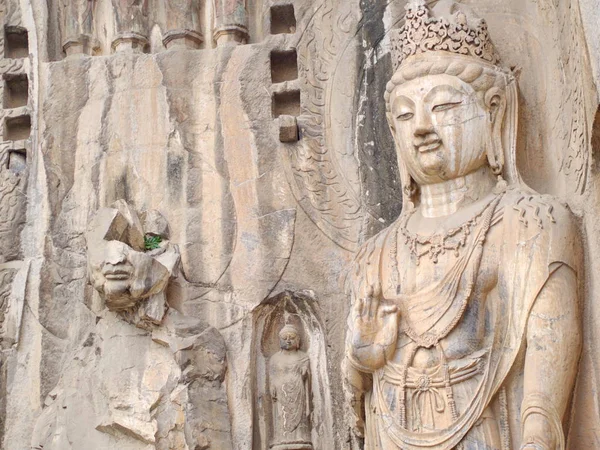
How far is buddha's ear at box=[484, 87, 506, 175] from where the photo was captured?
8.84 metres

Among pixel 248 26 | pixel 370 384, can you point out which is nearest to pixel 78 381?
pixel 370 384

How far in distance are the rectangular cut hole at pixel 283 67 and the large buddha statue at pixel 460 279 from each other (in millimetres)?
954

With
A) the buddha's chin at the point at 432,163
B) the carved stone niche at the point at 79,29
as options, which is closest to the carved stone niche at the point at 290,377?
the buddha's chin at the point at 432,163

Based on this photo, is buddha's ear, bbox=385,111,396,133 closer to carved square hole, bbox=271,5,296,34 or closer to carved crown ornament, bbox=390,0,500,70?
carved crown ornament, bbox=390,0,500,70

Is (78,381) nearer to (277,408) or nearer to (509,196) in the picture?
(277,408)

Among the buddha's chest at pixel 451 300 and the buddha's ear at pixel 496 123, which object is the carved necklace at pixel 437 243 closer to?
the buddha's chest at pixel 451 300

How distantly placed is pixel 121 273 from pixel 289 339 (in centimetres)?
101

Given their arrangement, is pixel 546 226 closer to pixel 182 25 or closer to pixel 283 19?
pixel 283 19

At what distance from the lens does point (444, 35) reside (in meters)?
8.91

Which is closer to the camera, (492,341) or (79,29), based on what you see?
(492,341)

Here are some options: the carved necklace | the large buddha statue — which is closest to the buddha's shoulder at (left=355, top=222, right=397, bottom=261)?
the large buddha statue

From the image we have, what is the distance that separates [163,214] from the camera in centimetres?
966

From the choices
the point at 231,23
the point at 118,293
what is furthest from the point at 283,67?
the point at 118,293

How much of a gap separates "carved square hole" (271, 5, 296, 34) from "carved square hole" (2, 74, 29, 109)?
1.55 meters
